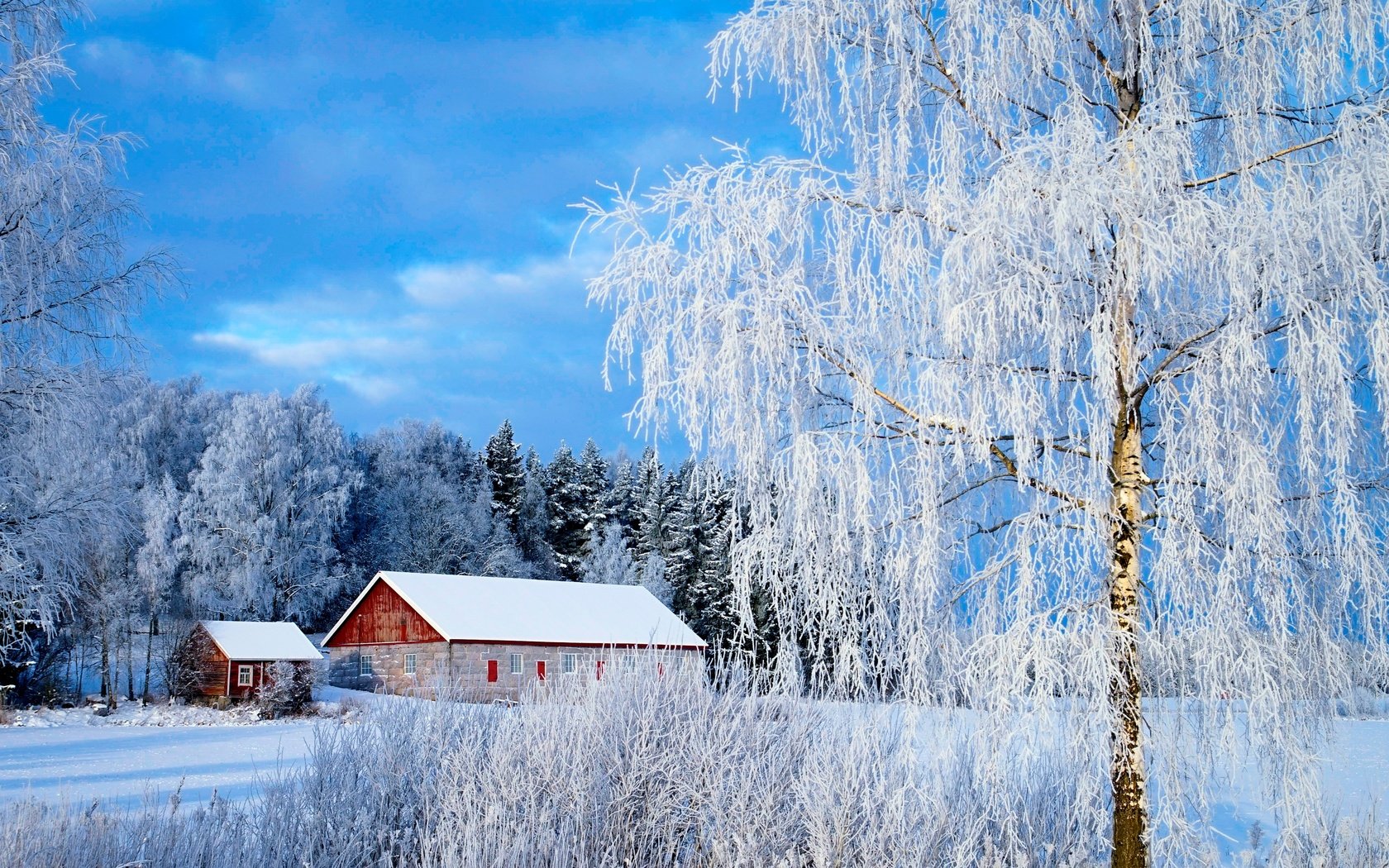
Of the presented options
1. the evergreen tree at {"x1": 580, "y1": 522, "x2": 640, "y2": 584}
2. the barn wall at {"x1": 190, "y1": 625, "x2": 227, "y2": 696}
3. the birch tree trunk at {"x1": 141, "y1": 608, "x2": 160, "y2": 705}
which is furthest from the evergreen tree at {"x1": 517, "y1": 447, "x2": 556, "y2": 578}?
the barn wall at {"x1": 190, "y1": 625, "x2": 227, "y2": 696}

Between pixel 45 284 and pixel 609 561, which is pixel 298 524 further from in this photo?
pixel 45 284

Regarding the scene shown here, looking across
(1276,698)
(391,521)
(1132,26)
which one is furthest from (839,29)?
(391,521)

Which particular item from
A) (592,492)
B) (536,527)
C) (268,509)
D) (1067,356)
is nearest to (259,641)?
(268,509)

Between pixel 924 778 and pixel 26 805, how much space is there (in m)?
4.72

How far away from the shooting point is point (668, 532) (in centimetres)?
5166

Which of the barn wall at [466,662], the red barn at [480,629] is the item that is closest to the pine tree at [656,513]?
the red barn at [480,629]

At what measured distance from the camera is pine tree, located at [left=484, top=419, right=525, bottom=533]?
2164 inches

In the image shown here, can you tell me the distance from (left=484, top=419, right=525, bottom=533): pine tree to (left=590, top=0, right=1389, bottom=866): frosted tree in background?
163ft

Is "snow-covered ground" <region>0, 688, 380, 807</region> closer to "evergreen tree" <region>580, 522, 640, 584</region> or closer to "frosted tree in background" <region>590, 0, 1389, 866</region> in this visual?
"frosted tree in background" <region>590, 0, 1389, 866</region>

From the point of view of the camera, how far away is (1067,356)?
5.12 m

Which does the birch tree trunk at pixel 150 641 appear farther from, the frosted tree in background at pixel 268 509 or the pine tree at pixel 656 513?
the pine tree at pixel 656 513

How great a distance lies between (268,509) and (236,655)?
9052mm

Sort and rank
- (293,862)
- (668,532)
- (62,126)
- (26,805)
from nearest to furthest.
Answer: (26,805) < (293,862) < (62,126) < (668,532)

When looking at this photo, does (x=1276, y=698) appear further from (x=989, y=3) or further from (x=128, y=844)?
(x=128, y=844)
